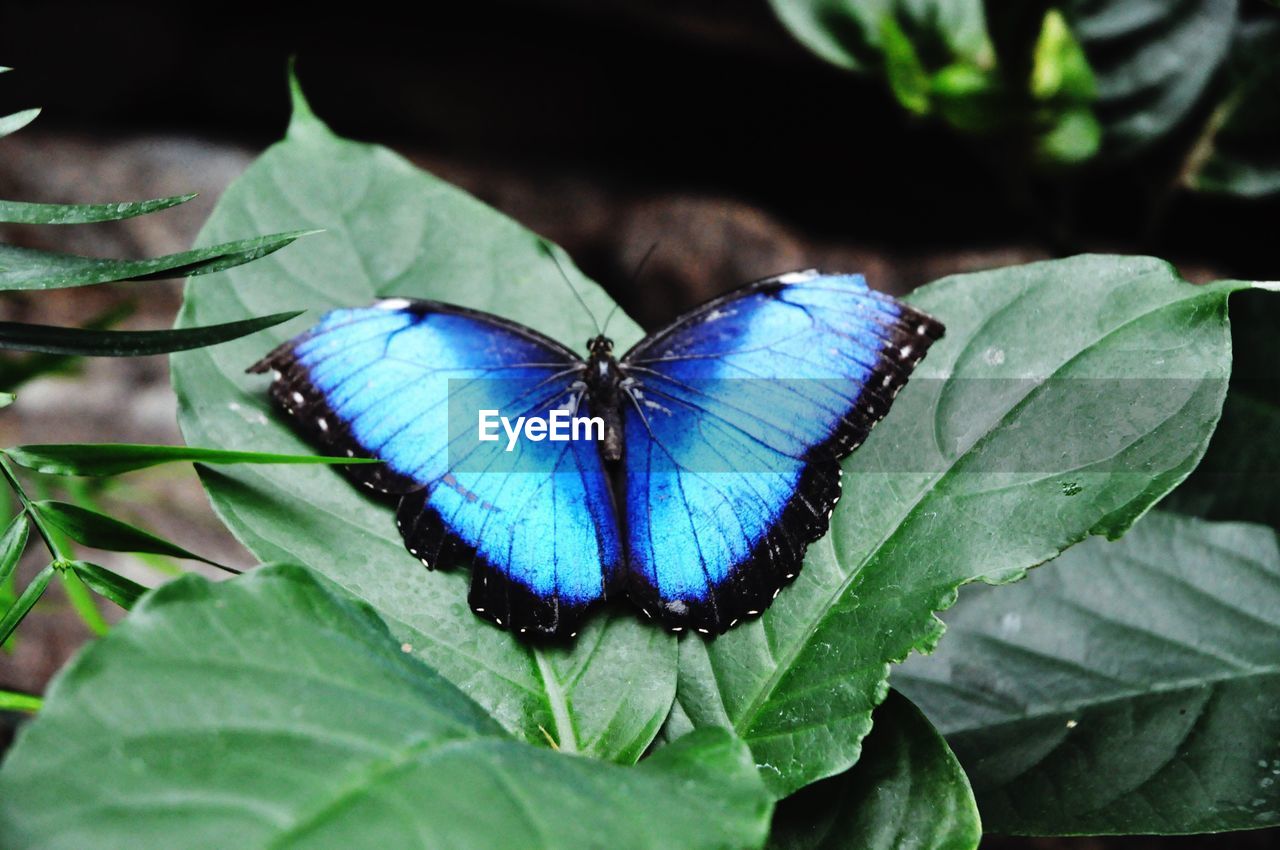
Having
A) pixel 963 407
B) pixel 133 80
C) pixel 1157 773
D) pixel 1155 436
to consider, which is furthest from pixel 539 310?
pixel 133 80

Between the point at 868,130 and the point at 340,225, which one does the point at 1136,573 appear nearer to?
the point at 340,225

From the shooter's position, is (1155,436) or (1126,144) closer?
(1155,436)

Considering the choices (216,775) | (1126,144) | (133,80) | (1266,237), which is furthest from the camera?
(133,80)

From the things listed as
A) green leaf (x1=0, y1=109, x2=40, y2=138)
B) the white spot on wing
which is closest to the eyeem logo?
the white spot on wing

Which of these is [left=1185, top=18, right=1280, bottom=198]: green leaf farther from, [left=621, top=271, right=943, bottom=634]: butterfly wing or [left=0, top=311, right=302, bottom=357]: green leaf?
[left=0, top=311, right=302, bottom=357]: green leaf

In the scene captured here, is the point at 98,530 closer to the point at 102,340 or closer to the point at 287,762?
the point at 102,340

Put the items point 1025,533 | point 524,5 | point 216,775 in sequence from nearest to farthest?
point 216,775, point 1025,533, point 524,5

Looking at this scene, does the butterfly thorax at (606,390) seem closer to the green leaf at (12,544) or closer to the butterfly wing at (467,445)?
the butterfly wing at (467,445)
